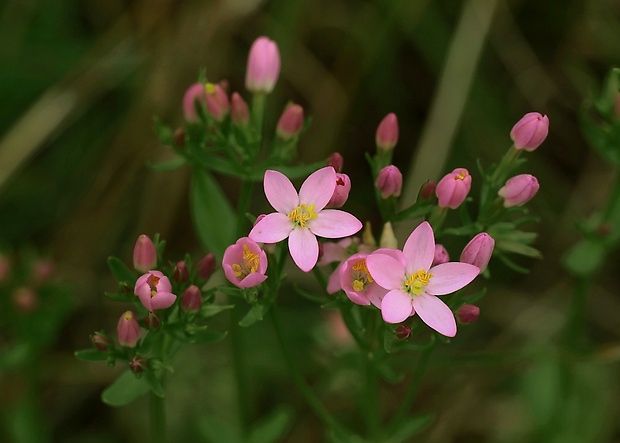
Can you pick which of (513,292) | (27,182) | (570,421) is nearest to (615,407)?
(570,421)

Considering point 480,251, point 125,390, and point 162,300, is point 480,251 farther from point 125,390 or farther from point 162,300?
point 125,390

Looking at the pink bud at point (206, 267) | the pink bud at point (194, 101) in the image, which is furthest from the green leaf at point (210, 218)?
the pink bud at point (206, 267)

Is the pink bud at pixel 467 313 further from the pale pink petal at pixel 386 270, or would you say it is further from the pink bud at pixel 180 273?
the pink bud at pixel 180 273

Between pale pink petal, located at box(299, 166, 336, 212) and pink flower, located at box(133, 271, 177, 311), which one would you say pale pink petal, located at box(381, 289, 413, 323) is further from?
pink flower, located at box(133, 271, 177, 311)

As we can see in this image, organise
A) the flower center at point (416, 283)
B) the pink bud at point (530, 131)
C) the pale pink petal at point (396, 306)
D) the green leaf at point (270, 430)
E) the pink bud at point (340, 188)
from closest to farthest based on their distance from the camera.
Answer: the pale pink petal at point (396, 306) < the flower center at point (416, 283) < the pink bud at point (340, 188) < the pink bud at point (530, 131) < the green leaf at point (270, 430)

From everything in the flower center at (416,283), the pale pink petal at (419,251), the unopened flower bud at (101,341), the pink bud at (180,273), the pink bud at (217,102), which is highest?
the pink bud at (217,102)

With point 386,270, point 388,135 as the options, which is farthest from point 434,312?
point 388,135
